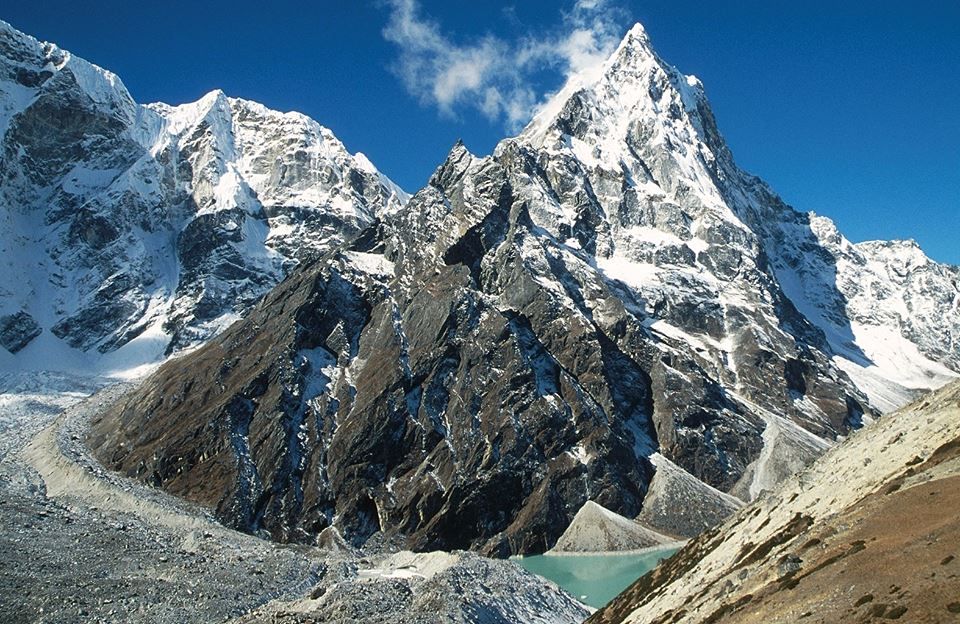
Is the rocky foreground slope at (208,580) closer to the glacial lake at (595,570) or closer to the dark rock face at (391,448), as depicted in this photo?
the dark rock face at (391,448)

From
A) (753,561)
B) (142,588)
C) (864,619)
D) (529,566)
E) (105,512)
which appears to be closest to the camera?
(864,619)

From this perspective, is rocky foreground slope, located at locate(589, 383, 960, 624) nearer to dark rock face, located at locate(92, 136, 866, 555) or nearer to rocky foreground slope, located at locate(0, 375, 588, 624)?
rocky foreground slope, located at locate(0, 375, 588, 624)

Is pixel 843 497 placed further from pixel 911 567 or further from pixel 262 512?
pixel 262 512

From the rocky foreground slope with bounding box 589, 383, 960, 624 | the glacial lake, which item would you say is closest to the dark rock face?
the glacial lake

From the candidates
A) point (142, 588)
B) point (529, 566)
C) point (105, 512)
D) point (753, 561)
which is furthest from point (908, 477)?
point (105, 512)

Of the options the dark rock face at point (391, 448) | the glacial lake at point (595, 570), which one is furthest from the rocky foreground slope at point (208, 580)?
the glacial lake at point (595, 570)

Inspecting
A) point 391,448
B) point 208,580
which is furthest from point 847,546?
point 391,448
